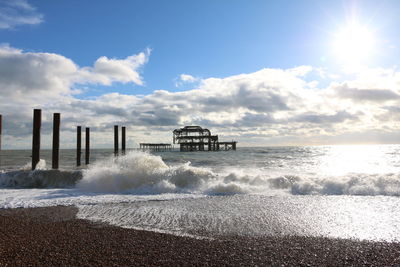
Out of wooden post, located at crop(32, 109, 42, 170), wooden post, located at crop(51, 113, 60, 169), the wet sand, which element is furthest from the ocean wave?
the wet sand

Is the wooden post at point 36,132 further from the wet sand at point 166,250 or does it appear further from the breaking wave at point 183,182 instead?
the wet sand at point 166,250

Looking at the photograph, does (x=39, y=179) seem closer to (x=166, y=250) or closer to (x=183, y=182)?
(x=183, y=182)

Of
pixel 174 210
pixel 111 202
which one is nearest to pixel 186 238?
pixel 174 210

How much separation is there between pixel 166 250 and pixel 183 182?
7.28 metres

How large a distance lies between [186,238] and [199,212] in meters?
2.12

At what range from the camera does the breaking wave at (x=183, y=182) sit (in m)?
10.2

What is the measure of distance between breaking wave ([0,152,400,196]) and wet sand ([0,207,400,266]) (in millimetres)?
5340

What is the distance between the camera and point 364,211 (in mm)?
7016

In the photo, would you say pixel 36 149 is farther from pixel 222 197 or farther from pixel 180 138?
pixel 180 138

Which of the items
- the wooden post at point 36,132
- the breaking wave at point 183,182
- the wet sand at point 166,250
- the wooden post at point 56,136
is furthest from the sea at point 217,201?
the wooden post at point 56,136

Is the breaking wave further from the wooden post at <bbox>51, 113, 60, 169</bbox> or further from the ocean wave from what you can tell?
the wooden post at <bbox>51, 113, 60, 169</bbox>

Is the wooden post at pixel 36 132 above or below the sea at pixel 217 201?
above

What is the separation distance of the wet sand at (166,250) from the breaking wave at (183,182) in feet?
17.5

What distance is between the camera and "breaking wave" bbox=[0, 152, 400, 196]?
404 inches
